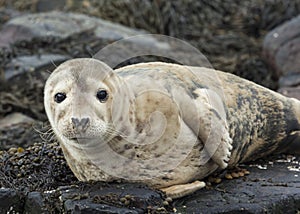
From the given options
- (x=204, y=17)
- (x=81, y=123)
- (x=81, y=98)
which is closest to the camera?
(x=81, y=123)

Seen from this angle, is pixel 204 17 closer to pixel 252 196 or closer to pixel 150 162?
pixel 252 196

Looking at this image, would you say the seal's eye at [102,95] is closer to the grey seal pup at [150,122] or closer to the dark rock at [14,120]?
the grey seal pup at [150,122]

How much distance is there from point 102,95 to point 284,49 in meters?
6.67

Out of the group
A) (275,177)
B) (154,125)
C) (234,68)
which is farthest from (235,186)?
(234,68)

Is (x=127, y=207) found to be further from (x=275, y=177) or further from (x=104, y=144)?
(x=275, y=177)

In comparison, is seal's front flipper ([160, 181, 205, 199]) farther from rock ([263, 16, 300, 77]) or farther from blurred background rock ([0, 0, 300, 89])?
blurred background rock ([0, 0, 300, 89])

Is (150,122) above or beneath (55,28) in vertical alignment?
above

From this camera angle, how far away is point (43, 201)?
5.20 metres

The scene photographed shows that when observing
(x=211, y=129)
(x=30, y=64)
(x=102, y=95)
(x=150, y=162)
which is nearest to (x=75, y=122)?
(x=102, y=95)

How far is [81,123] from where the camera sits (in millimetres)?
4680

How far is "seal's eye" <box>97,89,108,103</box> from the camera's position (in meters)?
4.87

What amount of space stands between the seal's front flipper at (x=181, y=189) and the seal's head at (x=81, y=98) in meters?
0.64

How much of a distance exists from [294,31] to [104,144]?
660cm

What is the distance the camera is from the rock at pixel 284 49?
36.1 feet
